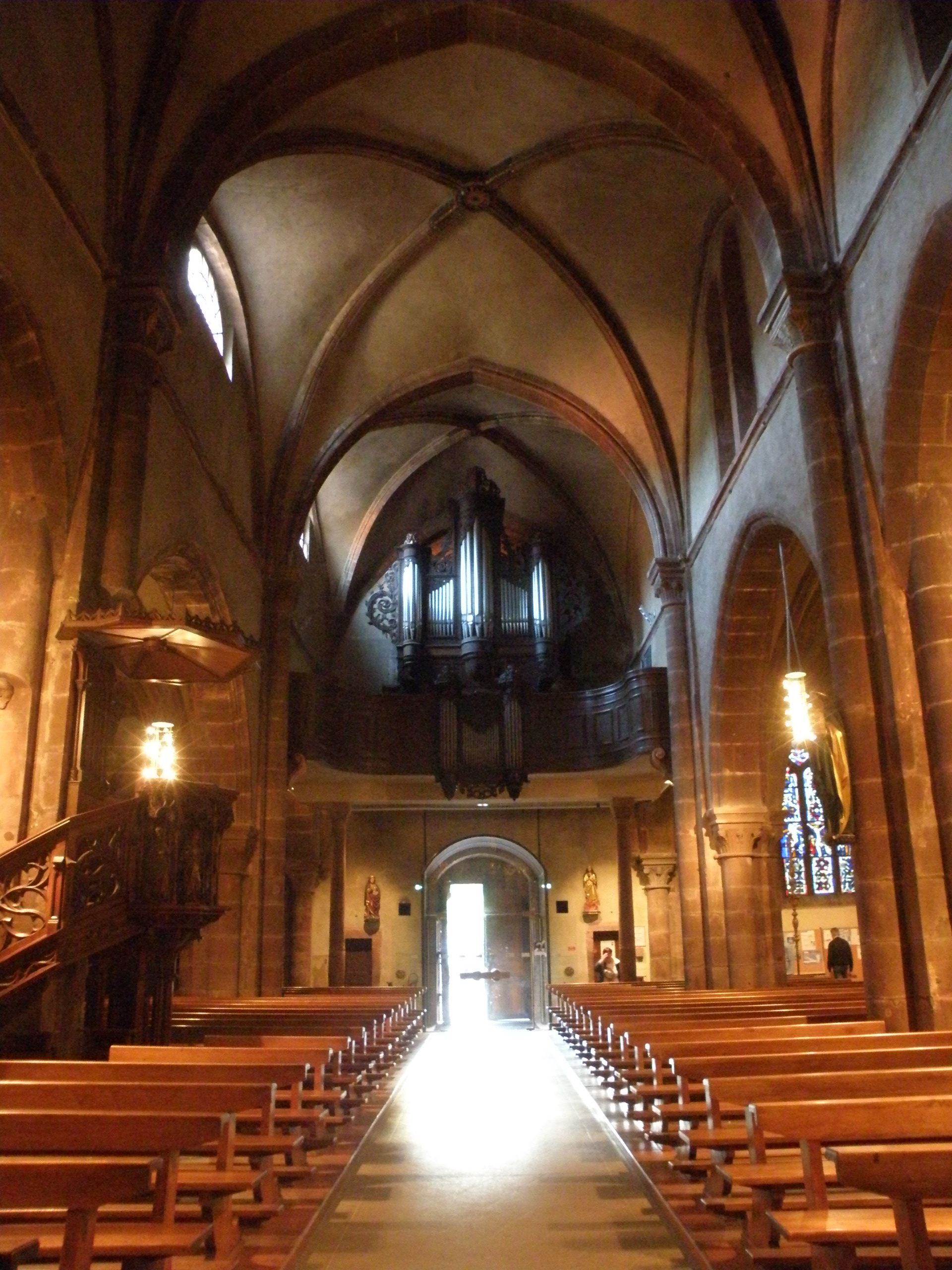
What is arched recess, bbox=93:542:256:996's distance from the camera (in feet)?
48.8

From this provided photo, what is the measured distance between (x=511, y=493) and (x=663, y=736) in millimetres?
8521

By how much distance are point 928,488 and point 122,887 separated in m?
7.29

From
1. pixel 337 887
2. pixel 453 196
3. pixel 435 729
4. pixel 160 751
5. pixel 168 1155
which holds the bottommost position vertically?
pixel 168 1155

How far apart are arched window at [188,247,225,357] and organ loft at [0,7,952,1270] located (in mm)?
81

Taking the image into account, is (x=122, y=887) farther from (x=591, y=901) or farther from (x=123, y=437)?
(x=591, y=901)

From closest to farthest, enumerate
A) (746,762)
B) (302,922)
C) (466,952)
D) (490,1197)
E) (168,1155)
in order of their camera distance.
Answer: (168,1155) < (490,1197) < (746,762) < (302,922) < (466,952)

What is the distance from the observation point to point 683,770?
1669 centimetres

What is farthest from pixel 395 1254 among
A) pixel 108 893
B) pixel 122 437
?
pixel 122 437

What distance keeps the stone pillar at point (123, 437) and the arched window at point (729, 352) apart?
23.3 ft

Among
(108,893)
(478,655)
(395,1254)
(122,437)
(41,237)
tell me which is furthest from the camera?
(478,655)

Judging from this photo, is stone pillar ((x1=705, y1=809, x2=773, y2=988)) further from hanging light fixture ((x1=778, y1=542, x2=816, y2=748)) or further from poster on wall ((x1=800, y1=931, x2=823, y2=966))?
poster on wall ((x1=800, y1=931, x2=823, y2=966))

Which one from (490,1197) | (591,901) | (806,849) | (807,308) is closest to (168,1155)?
(490,1197)

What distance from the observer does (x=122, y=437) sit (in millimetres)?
9891

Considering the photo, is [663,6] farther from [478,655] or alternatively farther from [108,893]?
[478,655]
